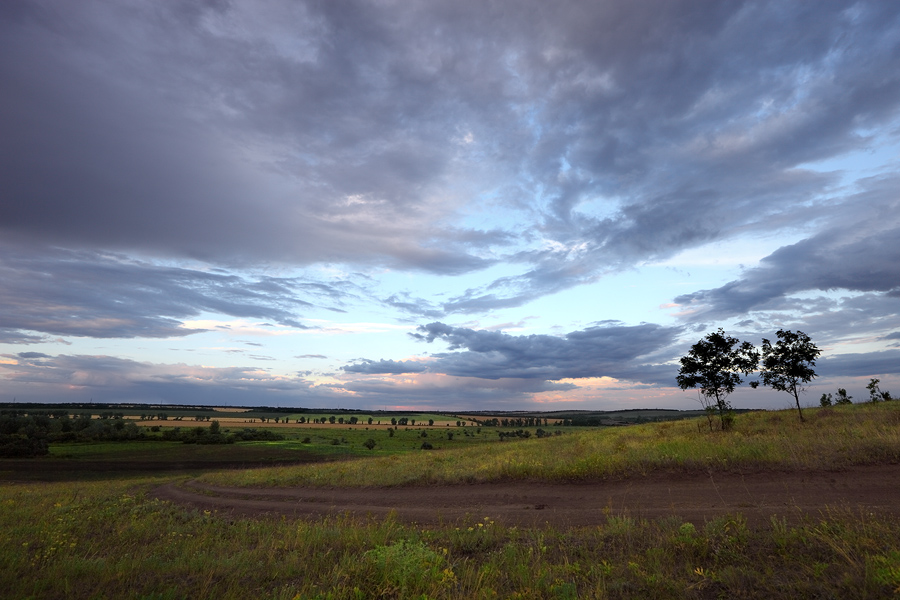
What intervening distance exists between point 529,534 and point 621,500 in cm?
540

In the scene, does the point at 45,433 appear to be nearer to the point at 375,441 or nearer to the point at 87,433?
the point at 87,433

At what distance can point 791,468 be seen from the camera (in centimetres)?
1434

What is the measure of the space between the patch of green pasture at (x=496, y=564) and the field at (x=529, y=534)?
0.04m

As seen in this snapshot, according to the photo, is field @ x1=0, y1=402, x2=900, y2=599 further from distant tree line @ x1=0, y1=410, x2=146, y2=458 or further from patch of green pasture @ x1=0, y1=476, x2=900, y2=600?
distant tree line @ x1=0, y1=410, x2=146, y2=458

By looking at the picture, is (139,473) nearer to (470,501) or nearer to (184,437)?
(470,501)

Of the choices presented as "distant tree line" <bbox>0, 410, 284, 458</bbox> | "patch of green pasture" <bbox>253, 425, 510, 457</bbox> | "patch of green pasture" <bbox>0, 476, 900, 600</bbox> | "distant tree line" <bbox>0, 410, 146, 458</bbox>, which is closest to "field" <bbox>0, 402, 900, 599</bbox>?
"patch of green pasture" <bbox>0, 476, 900, 600</bbox>

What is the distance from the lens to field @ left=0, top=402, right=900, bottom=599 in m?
6.43

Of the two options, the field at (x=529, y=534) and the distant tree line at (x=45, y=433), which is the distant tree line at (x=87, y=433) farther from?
the field at (x=529, y=534)

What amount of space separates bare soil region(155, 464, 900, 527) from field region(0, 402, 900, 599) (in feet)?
0.31

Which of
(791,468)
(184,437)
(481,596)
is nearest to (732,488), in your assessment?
(791,468)

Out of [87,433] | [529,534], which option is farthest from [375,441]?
[529,534]

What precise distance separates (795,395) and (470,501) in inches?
1048

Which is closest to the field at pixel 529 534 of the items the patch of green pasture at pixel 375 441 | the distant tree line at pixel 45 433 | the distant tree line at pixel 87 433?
the patch of green pasture at pixel 375 441

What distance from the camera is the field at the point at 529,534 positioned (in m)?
6.43
